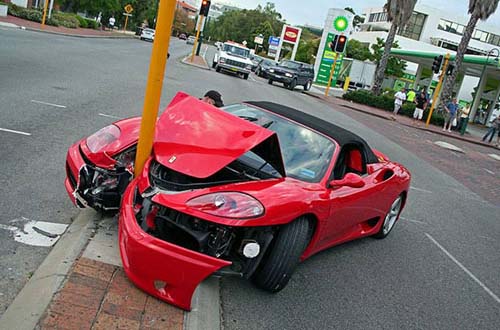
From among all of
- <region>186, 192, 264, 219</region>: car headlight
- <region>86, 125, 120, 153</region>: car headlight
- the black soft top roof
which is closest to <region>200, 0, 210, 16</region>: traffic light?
the black soft top roof

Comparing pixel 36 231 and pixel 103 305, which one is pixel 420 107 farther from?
pixel 103 305

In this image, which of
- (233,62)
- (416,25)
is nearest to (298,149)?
(233,62)

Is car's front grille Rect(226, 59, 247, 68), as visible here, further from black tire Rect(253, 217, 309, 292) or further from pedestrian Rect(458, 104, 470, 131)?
black tire Rect(253, 217, 309, 292)

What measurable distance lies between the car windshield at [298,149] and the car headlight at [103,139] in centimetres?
126

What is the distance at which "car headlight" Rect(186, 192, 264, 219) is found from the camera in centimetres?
335

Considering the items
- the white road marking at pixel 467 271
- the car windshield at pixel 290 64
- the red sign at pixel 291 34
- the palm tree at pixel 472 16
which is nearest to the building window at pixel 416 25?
the red sign at pixel 291 34

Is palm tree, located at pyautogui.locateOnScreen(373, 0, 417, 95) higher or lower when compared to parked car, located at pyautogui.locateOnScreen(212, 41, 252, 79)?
higher

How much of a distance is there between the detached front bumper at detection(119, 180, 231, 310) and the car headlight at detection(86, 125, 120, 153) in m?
1.35

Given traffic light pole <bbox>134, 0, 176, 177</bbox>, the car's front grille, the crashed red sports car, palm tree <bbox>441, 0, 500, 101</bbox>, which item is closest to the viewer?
the crashed red sports car

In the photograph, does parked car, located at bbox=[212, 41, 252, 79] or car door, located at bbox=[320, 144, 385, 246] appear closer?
car door, located at bbox=[320, 144, 385, 246]

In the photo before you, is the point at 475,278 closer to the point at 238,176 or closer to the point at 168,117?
the point at 238,176

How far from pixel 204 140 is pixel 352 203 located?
162 cm

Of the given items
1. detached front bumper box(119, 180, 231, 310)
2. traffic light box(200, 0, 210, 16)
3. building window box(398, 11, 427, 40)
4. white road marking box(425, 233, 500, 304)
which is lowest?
white road marking box(425, 233, 500, 304)

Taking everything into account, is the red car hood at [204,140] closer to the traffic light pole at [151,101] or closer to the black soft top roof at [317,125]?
the traffic light pole at [151,101]
